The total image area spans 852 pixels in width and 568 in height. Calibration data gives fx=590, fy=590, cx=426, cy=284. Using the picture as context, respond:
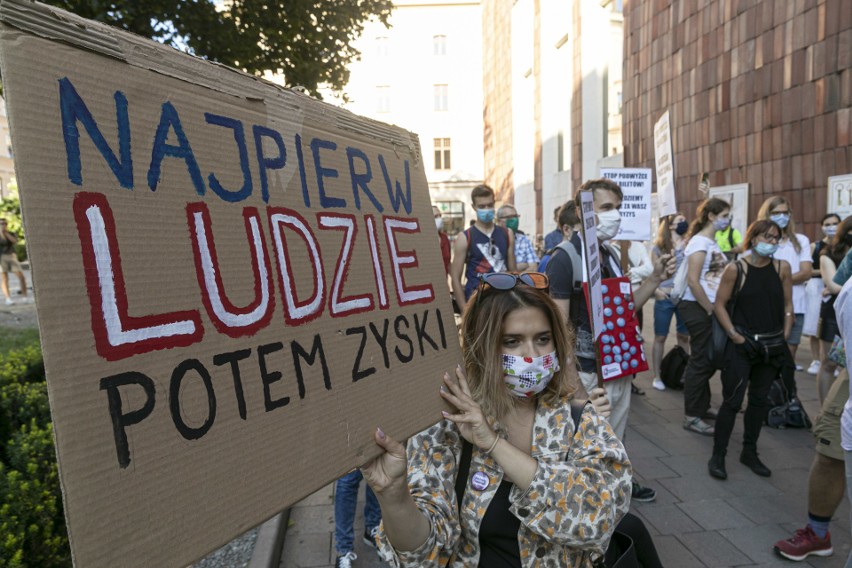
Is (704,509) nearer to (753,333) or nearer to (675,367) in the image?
(753,333)

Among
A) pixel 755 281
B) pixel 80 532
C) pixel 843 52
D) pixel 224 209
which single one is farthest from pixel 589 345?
pixel 843 52

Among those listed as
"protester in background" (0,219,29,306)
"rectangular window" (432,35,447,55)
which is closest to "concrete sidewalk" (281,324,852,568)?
"protester in background" (0,219,29,306)

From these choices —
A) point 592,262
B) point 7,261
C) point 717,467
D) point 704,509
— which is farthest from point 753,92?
point 7,261

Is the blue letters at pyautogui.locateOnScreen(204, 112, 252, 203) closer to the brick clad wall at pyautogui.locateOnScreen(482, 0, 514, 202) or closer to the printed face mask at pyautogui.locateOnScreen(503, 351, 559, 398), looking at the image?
the printed face mask at pyautogui.locateOnScreen(503, 351, 559, 398)

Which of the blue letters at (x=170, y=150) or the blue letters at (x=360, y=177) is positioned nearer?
the blue letters at (x=170, y=150)

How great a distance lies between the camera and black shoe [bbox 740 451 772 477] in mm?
4137

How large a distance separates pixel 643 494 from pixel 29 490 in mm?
3386

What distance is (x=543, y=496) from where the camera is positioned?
57.9 inches

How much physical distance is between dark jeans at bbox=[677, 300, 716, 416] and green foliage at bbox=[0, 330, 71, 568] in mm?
4528

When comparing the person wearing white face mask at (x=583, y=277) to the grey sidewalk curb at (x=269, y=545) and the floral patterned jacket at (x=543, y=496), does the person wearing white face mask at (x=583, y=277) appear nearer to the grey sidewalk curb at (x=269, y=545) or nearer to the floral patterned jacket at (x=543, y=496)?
the floral patterned jacket at (x=543, y=496)

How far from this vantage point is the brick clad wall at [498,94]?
29859mm

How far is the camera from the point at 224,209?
3.60ft

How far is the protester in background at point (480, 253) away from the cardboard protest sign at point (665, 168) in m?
1.68

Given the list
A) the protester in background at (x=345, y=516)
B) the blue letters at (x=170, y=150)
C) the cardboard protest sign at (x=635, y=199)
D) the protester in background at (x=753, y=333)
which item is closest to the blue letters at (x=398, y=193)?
the blue letters at (x=170, y=150)
